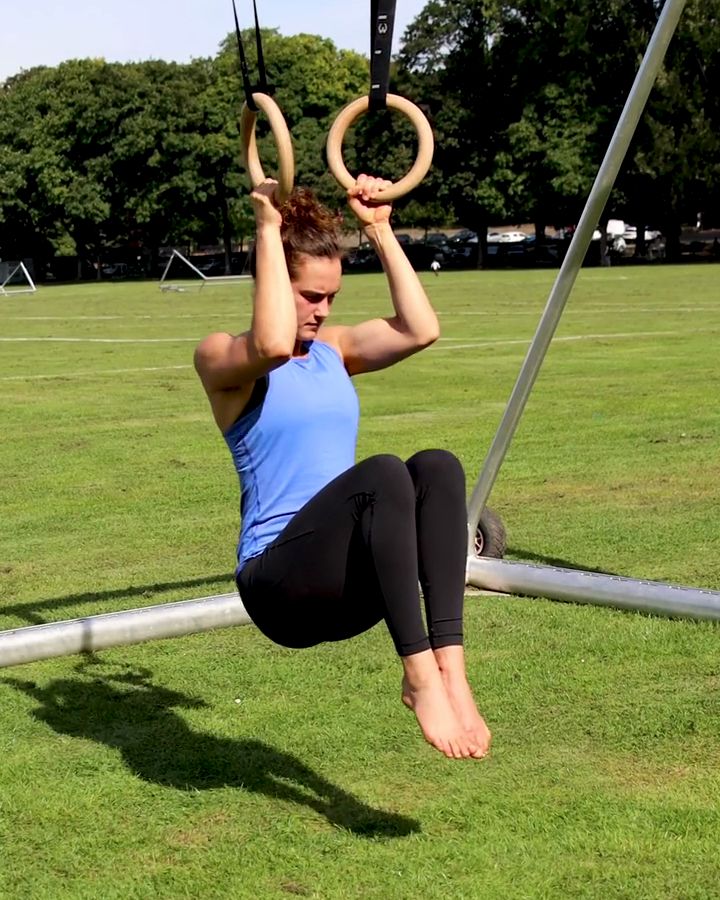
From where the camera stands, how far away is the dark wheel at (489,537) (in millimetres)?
7625

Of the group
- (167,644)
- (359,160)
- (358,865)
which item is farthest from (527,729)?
(359,160)

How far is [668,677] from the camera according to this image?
6.00 meters

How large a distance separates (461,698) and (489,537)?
10.6 feet

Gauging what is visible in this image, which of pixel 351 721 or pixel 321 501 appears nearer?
pixel 321 501

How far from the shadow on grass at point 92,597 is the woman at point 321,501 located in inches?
97.6

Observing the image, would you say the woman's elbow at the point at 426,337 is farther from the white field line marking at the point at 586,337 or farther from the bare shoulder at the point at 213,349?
the white field line marking at the point at 586,337

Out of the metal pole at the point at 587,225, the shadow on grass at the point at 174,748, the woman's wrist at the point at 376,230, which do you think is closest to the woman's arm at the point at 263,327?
the woman's wrist at the point at 376,230

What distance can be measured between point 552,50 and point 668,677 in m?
67.1

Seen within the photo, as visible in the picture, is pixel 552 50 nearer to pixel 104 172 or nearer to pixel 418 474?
pixel 104 172

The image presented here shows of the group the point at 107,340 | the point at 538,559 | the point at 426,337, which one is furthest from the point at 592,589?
the point at 107,340

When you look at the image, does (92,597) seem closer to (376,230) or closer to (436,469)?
(376,230)

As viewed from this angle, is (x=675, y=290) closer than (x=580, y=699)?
No

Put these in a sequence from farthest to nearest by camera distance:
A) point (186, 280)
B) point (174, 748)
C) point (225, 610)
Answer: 1. point (186, 280)
2. point (225, 610)
3. point (174, 748)

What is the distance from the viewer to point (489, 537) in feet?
25.0
